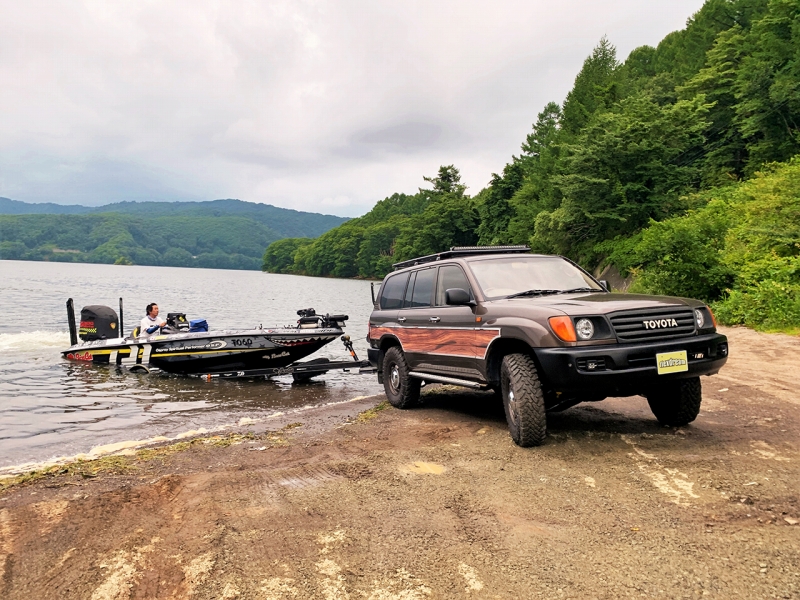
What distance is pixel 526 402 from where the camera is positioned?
531 cm

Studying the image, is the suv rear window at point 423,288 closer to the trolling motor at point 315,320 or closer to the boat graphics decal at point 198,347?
the trolling motor at point 315,320

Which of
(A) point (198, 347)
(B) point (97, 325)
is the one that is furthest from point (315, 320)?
(B) point (97, 325)

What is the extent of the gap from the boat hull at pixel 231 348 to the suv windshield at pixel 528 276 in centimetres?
770

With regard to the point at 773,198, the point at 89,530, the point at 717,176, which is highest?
the point at 717,176

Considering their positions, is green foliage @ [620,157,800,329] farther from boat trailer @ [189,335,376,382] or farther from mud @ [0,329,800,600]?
boat trailer @ [189,335,376,382]

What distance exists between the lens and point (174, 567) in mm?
3301

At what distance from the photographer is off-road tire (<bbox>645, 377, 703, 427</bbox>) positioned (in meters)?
5.90

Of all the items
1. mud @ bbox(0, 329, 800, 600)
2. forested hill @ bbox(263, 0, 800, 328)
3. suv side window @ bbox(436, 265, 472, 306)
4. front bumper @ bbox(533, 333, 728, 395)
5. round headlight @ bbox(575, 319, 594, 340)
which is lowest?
Result: mud @ bbox(0, 329, 800, 600)

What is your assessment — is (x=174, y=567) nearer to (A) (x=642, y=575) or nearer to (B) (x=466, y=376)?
(A) (x=642, y=575)

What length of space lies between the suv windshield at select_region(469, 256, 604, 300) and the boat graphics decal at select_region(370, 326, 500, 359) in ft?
1.61

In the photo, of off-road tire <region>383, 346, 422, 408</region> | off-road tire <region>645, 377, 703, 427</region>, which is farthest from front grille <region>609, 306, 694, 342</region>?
off-road tire <region>383, 346, 422, 408</region>

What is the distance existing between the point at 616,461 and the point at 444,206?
8409 cm

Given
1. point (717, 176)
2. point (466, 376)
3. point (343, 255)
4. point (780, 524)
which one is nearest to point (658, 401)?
point (466, 376)

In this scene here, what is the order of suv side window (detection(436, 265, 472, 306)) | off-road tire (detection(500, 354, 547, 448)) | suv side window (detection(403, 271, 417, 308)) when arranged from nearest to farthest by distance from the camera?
off-road tire (detection(500, 354, 547, 448))
suv side window (detection(436, 265, 472, 306))
suv side window (detection(403, 271, 417, 308))
